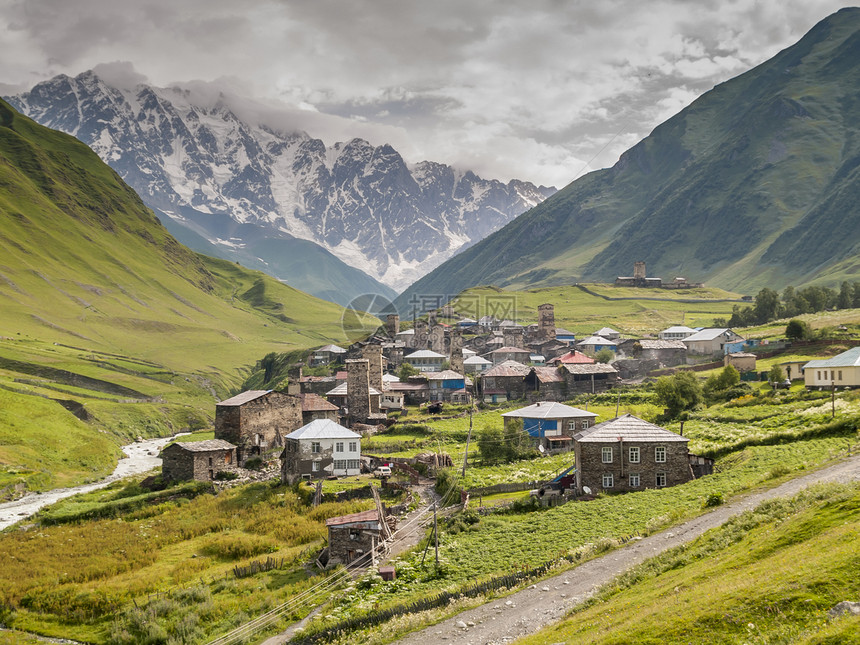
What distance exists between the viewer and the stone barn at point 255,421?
72.7m

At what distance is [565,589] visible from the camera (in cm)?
2880

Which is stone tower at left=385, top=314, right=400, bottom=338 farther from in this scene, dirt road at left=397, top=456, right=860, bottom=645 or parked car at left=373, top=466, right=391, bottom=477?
dirt road at left=397, top=456, right=860, bottom=645

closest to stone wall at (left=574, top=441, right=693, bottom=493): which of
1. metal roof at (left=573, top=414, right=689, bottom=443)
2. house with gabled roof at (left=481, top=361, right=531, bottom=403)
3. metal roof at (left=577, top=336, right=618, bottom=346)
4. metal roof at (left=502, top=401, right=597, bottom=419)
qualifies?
metal roof at (left=573, top=414, right=689, bottom=443)

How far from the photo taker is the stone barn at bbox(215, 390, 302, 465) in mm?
72688

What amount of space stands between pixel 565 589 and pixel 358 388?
2322 inches

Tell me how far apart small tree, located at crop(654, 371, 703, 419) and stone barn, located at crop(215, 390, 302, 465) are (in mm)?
41980

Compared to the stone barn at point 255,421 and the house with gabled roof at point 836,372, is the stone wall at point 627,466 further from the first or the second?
the stone barn at point 255,421

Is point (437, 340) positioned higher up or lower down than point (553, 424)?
higher up

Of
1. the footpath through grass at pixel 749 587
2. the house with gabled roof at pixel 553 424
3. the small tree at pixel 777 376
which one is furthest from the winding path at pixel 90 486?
the small tree at pixel 777 376

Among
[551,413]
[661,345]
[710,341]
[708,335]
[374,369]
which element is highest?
[708,335]

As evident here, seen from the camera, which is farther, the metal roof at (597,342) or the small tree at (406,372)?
the metal roof at (597,342)

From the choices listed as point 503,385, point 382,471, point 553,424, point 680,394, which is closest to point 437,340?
point 503,385

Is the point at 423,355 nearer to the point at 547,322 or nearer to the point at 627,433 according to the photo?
the point at 547,322

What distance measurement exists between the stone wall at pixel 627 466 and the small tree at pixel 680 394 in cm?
2437
